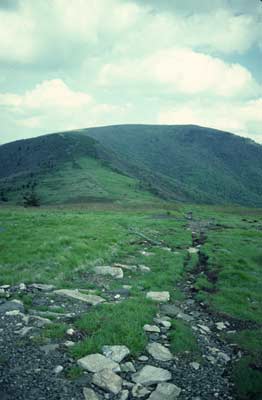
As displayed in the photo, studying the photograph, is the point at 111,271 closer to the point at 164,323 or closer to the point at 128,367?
the point at 164,323

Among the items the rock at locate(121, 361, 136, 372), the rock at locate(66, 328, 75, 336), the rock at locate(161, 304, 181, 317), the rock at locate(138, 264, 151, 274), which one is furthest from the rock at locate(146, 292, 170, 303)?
the rock at locate(121, 361, 136, 372)

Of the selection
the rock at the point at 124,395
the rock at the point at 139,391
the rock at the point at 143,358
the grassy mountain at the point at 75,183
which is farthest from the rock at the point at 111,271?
the grassy mountain at the point at 75,183

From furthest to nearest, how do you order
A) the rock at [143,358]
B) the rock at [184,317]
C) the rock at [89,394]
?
the rock at [184,317] < the rock at [143,358] < the rock at [89,394]

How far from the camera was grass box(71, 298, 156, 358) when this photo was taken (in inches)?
352

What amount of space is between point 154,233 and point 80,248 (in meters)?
14.2

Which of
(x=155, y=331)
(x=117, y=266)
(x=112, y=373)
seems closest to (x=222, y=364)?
(x=155, y=331)

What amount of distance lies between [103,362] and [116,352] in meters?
0.62

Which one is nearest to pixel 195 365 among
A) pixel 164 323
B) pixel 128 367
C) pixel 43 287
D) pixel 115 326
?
pixel 128 367

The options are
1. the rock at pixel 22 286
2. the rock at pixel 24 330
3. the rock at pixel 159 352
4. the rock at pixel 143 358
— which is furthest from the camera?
the rock at pixel 22 286

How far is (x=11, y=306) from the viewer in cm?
1117

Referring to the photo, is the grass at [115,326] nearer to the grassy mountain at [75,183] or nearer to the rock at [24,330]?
the rock at [24,330]

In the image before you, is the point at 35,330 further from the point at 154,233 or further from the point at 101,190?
the point at 101,190

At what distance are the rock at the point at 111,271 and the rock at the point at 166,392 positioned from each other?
9.12 m

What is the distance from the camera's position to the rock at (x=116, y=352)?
8.45m
